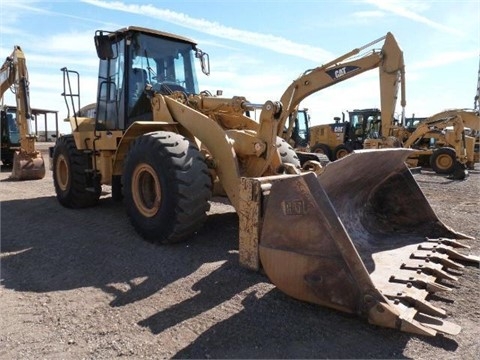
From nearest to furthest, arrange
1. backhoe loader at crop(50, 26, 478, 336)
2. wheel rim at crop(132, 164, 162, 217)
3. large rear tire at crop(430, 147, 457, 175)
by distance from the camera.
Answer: backhoe loader at crop(50, 26, 478, 336)
wheel rim at crop(132, 164, 162, 217)
large rear tire at crop(430, 147, 457, 175)

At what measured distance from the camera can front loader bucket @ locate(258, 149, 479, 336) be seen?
272cm

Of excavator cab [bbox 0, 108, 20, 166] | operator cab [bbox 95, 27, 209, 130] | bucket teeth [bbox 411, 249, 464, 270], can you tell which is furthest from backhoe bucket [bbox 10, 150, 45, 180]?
bucket teeth [bbox 411, 249, 464, 270]

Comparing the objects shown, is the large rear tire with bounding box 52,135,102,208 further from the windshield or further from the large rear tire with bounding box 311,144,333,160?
the large rear tire with bounding box 311,144,333,160

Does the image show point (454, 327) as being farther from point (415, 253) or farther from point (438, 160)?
point (438, 160)

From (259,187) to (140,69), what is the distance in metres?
3.44

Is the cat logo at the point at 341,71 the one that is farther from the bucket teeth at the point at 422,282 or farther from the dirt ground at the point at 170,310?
the bucket teeth at the point at 422,282

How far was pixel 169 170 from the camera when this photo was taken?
4.35 meters

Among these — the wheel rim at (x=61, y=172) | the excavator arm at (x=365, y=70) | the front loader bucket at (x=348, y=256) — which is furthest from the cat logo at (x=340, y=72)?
the wheel rim at (x=61, y=172)

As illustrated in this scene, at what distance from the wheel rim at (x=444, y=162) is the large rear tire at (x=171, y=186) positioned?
1235cm

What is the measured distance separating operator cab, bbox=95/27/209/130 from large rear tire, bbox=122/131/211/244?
4.45 feet

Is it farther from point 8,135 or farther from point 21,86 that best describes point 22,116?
point 8,135

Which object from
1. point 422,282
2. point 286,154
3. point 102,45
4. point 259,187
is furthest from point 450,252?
point 102,45

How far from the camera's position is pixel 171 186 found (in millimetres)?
4324

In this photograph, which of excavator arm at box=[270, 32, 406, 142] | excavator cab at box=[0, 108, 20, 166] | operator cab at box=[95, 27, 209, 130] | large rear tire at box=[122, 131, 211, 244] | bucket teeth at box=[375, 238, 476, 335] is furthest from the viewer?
excavator cab at box=[0, 108, 20, 166]
